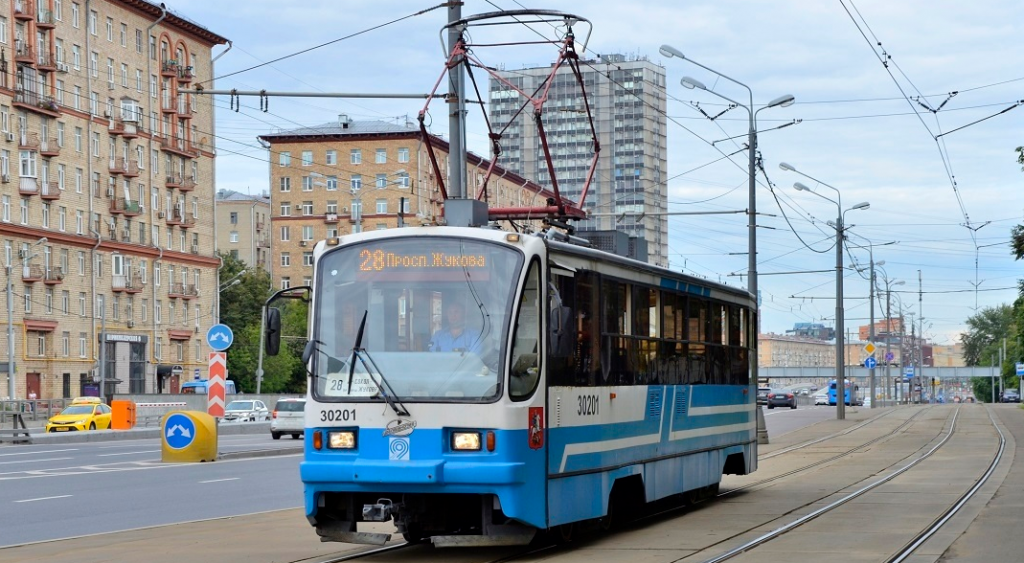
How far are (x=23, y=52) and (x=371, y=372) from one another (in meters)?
59.5

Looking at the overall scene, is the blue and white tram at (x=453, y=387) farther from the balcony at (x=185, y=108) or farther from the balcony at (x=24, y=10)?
the balcony at (x=185, y=108)

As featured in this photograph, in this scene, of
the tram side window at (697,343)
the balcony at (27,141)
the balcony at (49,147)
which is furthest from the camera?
the balcony at (49,147)

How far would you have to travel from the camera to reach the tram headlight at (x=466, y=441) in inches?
449

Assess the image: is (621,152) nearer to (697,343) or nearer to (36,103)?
(36,103)

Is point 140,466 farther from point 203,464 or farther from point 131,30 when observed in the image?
point 131,30

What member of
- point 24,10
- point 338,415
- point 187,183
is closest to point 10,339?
point 24,10

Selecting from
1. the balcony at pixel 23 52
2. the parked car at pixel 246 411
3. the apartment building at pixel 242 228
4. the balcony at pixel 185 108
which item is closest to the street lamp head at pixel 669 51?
the parked car at pixel 246 411

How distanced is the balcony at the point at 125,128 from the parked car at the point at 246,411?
19841 mm

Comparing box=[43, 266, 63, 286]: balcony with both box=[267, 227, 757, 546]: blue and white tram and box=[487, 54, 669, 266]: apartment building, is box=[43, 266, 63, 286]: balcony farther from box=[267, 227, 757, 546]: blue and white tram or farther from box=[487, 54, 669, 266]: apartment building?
box=[487, 54, 669, 266]: apartment building

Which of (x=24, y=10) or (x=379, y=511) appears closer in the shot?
(x=379, y=511)

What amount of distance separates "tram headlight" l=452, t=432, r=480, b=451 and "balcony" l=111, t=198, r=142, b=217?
220ft

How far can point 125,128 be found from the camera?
75688mm

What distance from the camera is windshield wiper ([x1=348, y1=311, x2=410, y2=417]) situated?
11.5 m

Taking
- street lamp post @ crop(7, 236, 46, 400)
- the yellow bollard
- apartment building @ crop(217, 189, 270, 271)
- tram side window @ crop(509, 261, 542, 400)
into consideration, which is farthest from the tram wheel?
apartment building @ crop(217, 189, 270, 271)
